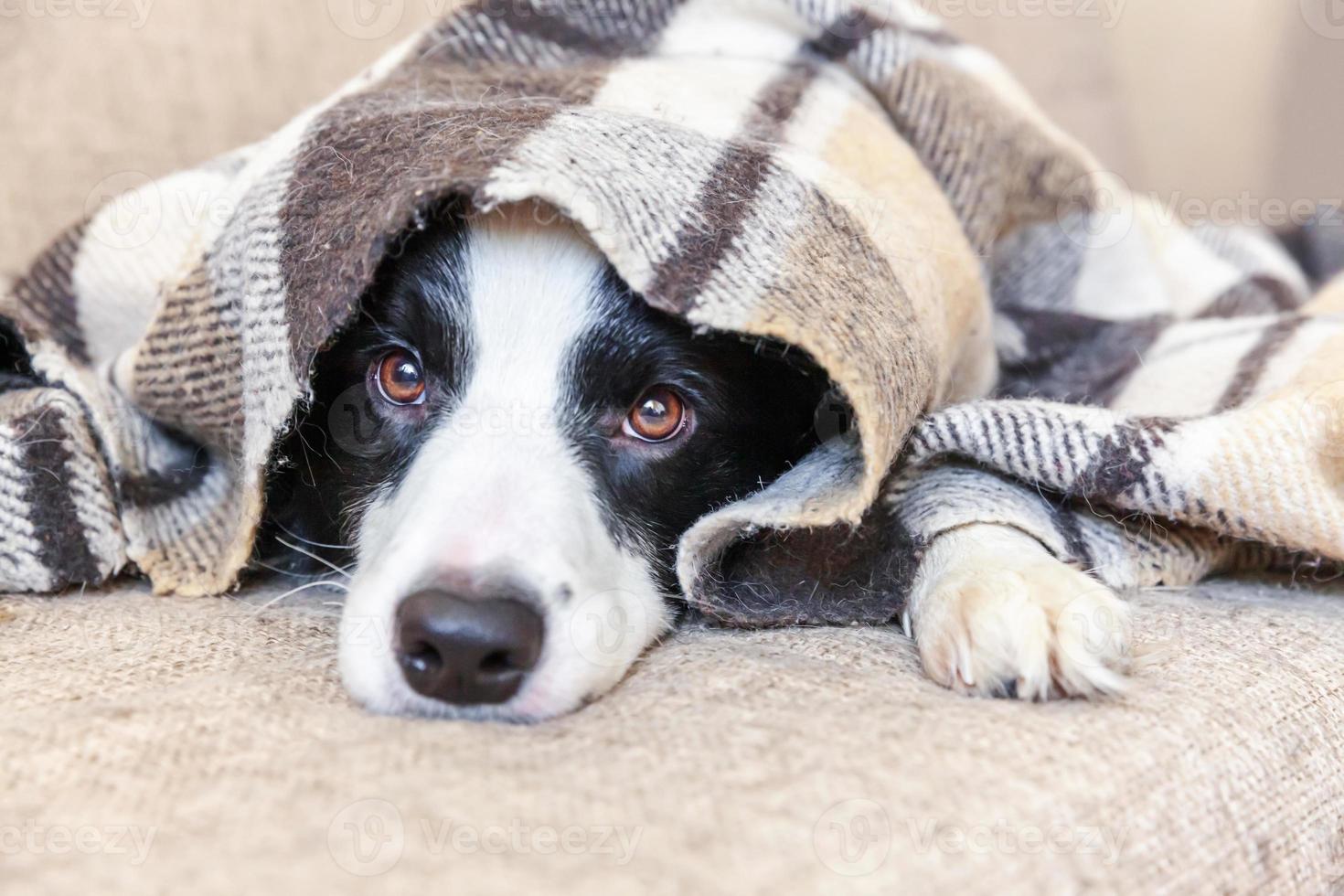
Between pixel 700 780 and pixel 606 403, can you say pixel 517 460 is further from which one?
pixel 700 780

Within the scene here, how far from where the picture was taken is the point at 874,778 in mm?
708

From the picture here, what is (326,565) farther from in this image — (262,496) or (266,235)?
(266,235)

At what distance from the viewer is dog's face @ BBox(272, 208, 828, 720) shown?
0.90m

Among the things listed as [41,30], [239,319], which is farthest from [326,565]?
[41,30]

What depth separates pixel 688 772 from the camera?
723 mm

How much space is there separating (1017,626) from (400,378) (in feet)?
2.23

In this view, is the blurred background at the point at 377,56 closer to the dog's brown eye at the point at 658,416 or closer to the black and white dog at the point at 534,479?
the black and white dog at the point at 534,479

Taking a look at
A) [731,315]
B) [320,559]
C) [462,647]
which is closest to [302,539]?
[320,559]

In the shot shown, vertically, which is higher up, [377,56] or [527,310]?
[377,56]

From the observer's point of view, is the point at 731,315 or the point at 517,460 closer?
the point at 731,315

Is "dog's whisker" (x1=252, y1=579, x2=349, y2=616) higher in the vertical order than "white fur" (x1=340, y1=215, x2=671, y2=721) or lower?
lower

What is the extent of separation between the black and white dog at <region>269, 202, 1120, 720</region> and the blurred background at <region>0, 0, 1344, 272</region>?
→ 2.58 ft

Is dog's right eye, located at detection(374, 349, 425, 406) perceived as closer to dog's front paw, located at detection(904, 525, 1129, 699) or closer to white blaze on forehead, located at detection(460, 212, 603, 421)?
white blaze on forehead, located at detection(460, 212, 603, 421)

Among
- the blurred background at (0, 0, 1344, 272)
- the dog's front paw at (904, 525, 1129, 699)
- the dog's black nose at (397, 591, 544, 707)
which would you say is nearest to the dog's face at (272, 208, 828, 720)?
the dog's black nose at (397, 591, 544, 707)
